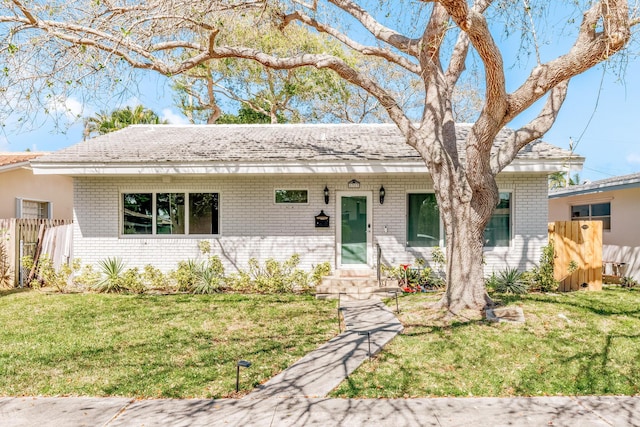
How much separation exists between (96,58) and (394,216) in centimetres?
713

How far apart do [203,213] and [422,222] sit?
18.3 ft

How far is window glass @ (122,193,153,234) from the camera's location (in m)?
9.95

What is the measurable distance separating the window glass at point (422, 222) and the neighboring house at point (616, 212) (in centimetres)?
510

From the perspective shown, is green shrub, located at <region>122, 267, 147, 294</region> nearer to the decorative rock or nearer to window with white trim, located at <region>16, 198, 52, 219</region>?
window with white trim, located at <region>16, 198, 52, 219</region>

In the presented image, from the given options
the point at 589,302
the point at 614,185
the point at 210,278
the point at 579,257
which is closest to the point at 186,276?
the point at 210,278

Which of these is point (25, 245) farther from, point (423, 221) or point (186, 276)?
point (423, 221)

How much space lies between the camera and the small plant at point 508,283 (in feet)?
28.8

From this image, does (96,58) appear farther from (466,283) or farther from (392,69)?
(392,69)

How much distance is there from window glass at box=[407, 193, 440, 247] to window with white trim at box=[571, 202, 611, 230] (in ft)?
22.3

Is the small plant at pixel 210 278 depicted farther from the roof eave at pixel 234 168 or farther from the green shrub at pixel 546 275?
the green shrub at pixel 546 275

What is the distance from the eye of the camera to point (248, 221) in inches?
390

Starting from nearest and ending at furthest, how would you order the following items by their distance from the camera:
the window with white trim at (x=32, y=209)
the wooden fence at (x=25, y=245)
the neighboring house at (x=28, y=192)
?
the wooden fence at (x=25, y=245), the neighboring house at (x=28, y=192), the window with white trim at (x=32, y=209)

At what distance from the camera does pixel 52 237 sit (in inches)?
400

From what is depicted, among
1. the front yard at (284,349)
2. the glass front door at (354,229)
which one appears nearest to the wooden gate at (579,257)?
the front yard at (284,349)
